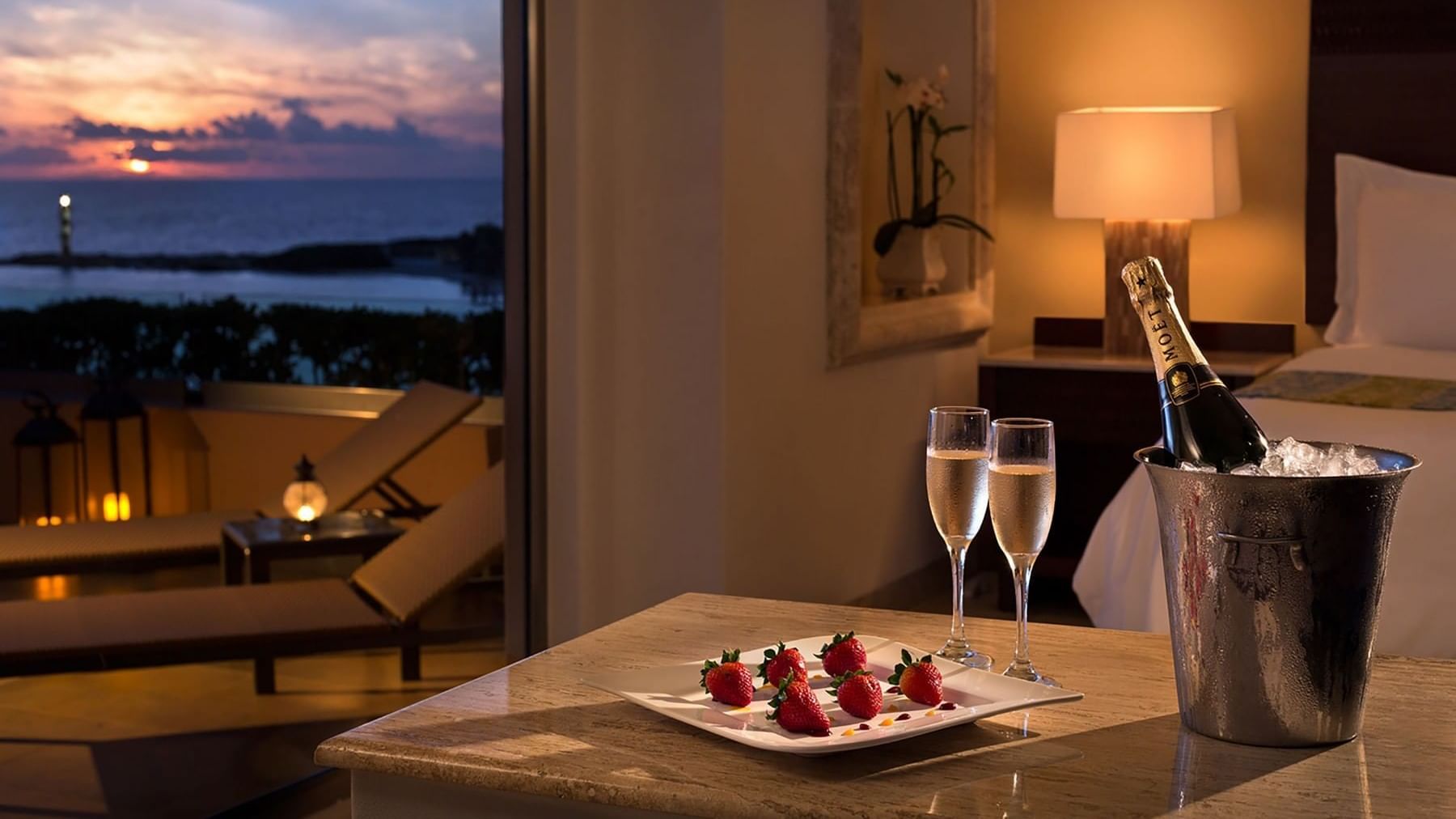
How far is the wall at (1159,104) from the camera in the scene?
16.0 feet

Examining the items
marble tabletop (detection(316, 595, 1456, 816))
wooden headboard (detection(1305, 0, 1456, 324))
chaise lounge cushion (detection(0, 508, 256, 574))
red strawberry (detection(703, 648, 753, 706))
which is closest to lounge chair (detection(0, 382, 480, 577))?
chaise lounge cushion (detection(0, 508, 256, 574))

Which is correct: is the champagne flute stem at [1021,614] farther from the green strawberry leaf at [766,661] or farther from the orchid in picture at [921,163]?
the orchid in picture at [921,163]

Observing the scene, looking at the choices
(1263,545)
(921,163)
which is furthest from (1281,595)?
(921,163)

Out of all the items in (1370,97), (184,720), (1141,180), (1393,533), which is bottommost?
(184,720)

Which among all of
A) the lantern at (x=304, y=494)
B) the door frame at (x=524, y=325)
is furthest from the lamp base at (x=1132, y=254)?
the lantern at (x=304, y=494)

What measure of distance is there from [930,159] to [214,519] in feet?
8.96

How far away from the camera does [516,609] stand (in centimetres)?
348

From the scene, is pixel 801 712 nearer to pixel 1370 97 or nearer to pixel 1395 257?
pixel 1395 257

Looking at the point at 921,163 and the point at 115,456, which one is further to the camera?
the point at 921,163

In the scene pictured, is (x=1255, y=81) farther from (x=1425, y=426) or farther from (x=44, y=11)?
(x=44, y=11)

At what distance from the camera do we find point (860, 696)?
1.09 meters

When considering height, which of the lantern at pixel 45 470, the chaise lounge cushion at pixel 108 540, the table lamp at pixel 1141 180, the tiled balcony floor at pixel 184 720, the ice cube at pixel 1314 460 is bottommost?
the tiled balcony floor at pixel 184 720

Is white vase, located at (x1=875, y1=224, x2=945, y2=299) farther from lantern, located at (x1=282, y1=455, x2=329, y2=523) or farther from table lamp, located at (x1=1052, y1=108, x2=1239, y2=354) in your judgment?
lantern, located at (x1=282, y1=455, x2=329, y2=523)

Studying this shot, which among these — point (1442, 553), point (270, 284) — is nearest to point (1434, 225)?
point (1442, 553)
